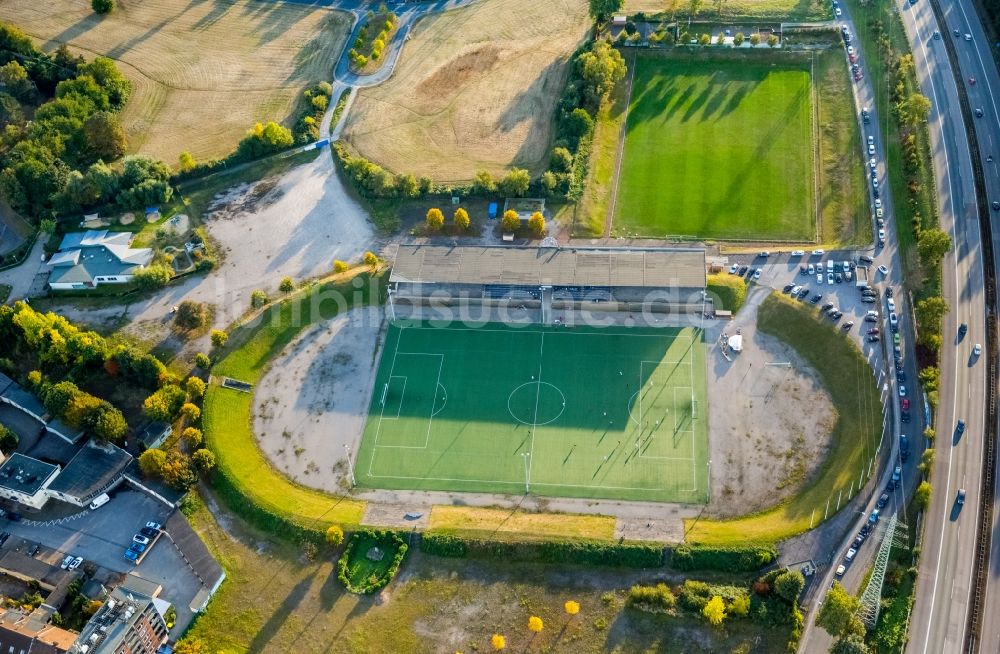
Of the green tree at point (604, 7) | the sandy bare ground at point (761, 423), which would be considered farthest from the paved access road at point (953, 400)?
the green tree at point (604, 7)

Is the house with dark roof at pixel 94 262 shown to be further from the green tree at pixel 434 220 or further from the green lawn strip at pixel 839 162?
the green lawn strip at pixel 839 162

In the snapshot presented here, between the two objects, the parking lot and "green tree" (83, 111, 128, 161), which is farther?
"green tree" (83, 111, 128, 161)

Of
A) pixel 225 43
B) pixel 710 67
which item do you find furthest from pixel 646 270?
pixel 225 43

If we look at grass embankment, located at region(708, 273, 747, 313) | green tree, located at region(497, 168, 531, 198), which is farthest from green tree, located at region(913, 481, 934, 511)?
green tree, located at region(497, 168, 531, 198)

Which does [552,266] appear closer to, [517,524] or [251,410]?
[517,524]

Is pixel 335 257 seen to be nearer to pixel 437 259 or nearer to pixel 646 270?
pixel 437 259

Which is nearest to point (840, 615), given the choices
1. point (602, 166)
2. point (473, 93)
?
point (602, 166)

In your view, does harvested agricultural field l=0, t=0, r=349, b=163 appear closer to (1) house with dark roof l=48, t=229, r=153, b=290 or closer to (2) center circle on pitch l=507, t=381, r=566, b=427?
(1) house with dark roof l=48, t=229, r=153, b=290
